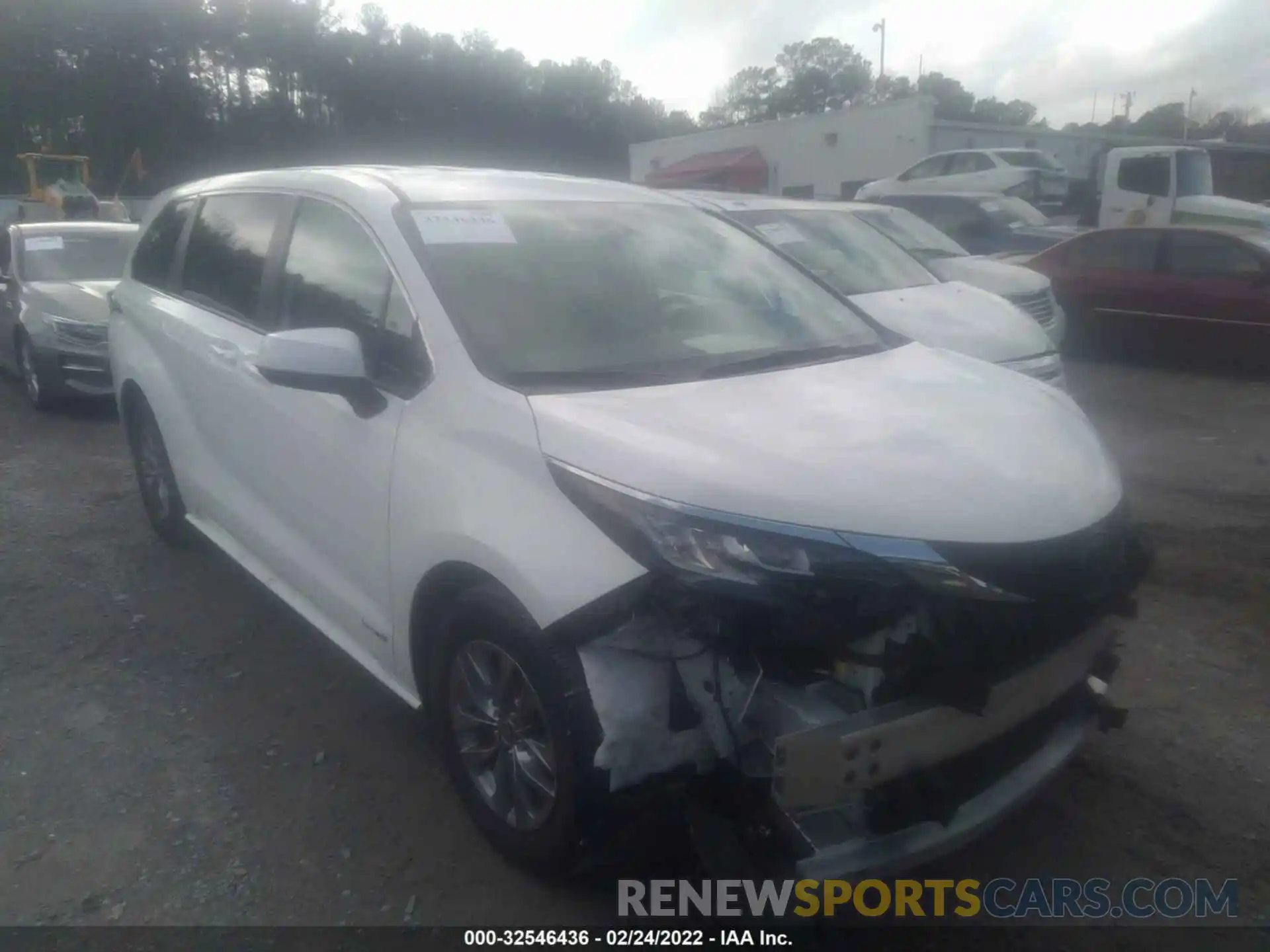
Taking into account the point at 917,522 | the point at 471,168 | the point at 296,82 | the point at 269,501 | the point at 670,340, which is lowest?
the point at 269,501

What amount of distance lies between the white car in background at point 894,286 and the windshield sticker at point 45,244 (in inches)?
229

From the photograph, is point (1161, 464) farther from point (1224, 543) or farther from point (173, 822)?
point (173, 822)

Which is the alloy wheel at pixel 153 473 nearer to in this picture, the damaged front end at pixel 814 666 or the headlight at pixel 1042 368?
the damaged front end at pixel 814 666

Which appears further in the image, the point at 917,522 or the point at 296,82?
the point at 296,82

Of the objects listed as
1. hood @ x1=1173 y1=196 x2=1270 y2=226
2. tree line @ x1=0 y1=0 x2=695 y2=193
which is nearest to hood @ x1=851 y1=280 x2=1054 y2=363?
hood @ x1=1173 y1=196 x2=1270 y2=226

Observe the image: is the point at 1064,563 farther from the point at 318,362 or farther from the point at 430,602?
the point at 318,362

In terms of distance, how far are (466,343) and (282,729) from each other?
1680 millimetres

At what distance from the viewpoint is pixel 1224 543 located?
17.2 ft

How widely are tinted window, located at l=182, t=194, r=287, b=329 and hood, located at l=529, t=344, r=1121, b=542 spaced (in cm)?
180

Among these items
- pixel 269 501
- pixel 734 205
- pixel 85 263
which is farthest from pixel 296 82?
pixel 269 501

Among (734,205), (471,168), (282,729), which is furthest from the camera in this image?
(734,205)

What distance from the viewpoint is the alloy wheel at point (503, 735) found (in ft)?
8.38

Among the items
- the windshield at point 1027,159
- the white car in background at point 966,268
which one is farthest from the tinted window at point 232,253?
the windshield at point 1027,159

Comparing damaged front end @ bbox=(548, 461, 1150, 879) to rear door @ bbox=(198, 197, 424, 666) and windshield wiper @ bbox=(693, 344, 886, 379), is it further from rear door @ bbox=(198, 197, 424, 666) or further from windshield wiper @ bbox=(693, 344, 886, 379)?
rear door @ bbox=(198, 197, 424, 666)
